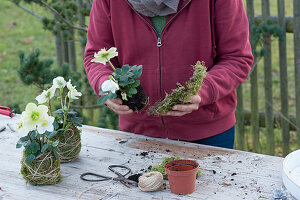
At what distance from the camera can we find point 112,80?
72.3 inches

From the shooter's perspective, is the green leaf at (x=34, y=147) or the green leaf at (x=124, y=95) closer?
the green leaf at (x=34, y=147)

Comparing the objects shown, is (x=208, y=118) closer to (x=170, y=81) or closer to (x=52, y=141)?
(x=170, y=81)

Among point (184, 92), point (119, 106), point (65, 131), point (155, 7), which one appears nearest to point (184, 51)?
point (155, 7)

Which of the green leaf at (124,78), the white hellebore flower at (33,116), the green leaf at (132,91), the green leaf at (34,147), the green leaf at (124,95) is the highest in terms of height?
the green leaf at (124,78)

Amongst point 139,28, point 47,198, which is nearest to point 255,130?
point 139,28

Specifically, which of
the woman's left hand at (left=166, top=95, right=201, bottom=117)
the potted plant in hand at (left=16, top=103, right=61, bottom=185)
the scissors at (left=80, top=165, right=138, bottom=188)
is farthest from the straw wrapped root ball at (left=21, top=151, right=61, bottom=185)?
the woman's left hand at (left=166, top=95, right=201, bottom=117)

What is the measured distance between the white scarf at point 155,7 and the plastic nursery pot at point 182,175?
82 cm

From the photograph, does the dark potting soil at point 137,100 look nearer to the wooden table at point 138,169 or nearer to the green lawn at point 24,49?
the wooden table at point 138,169

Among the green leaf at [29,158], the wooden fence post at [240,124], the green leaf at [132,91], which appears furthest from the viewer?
the wooden fence post at [240,124]

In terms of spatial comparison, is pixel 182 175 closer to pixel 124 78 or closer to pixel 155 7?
pixel 124 78

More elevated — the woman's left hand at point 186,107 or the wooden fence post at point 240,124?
the woman's left hand at point 186,107

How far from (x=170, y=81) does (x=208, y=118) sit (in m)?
0.30

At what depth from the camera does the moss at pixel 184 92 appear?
1.91 metres

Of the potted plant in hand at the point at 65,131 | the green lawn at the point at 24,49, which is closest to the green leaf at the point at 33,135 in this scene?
the potted plant in hand at the point at 65,131
